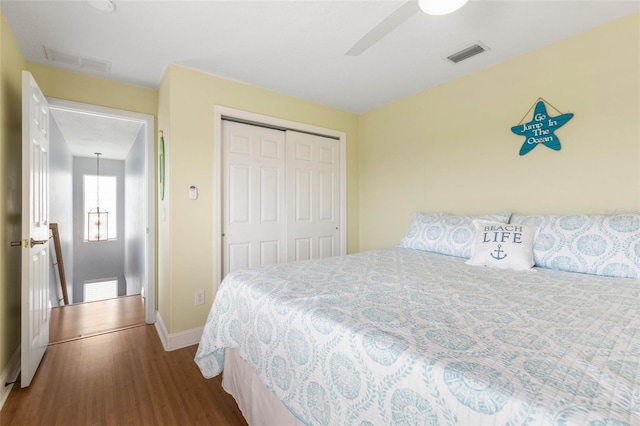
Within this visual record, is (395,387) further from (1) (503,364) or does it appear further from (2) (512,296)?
(2) (512,296)

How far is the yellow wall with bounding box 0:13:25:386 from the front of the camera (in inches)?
71.5

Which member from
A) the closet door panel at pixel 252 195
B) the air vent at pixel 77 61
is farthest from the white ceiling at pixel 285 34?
the closet door panel at pixel 252 195

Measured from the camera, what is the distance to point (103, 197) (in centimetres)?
680

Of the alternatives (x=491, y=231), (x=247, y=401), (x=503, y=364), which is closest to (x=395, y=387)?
(x=503, y=364)

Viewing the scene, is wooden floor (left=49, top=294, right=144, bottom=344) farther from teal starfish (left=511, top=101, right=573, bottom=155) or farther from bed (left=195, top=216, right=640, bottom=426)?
teal starfish (left=511, top=101, right=573, bottom=155)

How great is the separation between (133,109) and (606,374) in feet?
11.9

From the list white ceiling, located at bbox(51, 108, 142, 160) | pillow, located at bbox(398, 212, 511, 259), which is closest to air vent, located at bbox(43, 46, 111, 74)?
white ceiling, located at bbox(51, 108, 142, 160)

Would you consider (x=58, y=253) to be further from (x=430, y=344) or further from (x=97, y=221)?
(x=430, y=344)

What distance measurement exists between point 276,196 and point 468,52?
85.9 inches

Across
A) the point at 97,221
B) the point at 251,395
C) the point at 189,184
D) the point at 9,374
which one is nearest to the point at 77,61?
the point at 189,184

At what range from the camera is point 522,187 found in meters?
2.36

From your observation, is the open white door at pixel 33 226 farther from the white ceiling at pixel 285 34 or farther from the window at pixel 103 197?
the window at pixel 103 197

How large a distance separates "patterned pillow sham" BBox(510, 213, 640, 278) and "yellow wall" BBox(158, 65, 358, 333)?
260cm

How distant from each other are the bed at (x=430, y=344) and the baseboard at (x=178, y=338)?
3.04 feet
